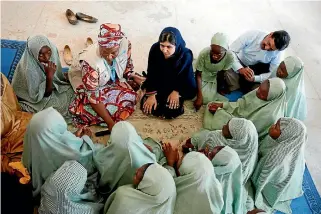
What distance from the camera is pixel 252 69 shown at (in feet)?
12.3

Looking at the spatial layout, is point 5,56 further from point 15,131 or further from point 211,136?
point 211,136

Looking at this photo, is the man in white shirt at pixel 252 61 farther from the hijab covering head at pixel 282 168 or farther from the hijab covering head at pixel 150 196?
the hijab covering head at pixel 150 196

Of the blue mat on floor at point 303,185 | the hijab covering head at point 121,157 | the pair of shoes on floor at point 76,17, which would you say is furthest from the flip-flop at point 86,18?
the hijab covering head at point 121,157

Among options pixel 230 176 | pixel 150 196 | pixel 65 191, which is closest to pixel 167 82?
pixel 230 176

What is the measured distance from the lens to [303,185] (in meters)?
3.18

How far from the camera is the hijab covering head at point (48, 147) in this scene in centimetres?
235

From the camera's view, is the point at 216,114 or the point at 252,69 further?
the point at 252,69

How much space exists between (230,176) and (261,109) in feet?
2.64

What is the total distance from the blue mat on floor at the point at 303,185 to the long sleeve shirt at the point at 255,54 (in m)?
0.29

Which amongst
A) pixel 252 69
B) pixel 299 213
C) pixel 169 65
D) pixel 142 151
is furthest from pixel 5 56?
pixel 299 213

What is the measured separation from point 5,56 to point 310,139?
2.98 m

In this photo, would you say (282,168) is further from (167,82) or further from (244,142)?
(167,82)

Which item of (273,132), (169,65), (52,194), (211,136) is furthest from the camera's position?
(169,65)

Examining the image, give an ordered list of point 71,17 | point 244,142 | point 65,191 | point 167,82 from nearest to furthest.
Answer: point 65,191 < point 244,142 < point 167,82 < point 71,17
